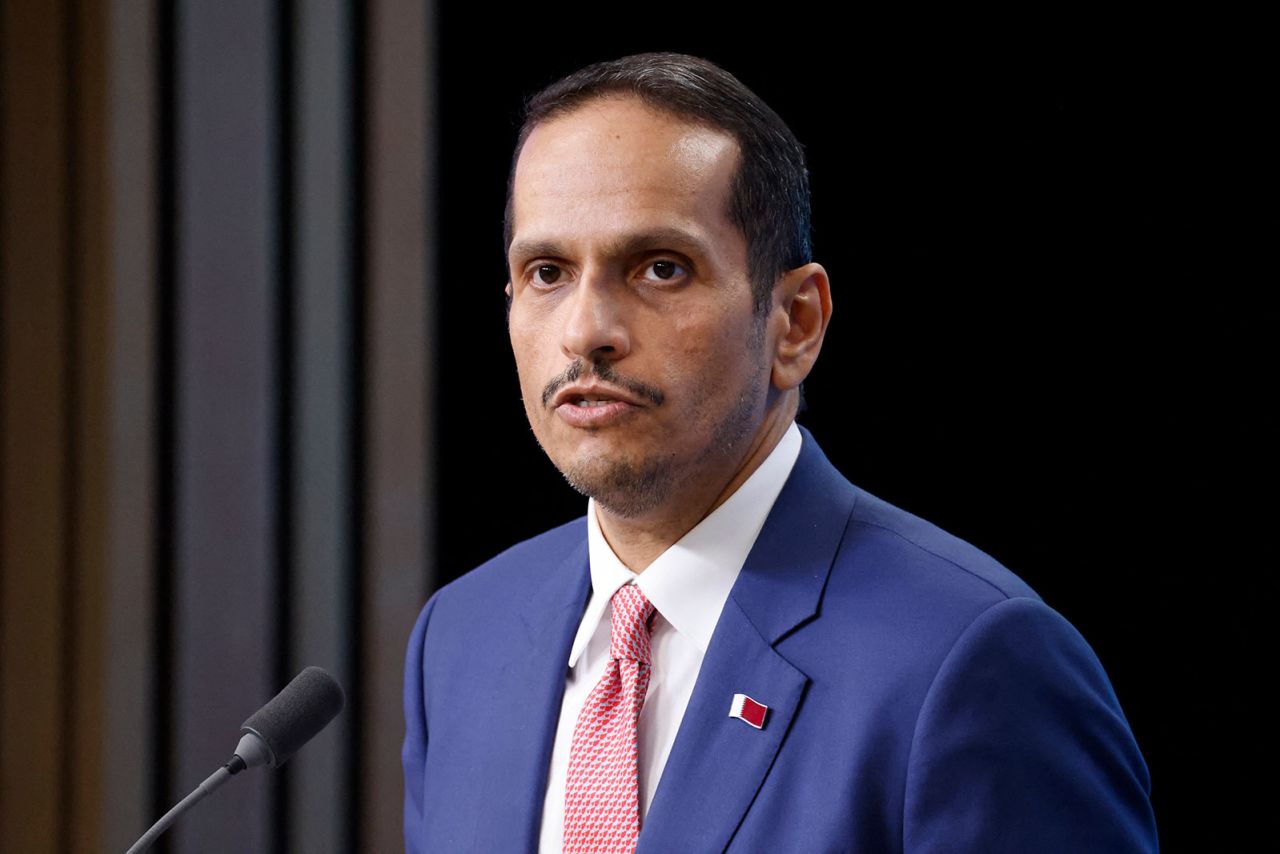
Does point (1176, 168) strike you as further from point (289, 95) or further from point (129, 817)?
point (129, 817)

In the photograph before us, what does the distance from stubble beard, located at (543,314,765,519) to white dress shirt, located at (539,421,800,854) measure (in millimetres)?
63

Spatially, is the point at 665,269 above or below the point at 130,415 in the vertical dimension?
above

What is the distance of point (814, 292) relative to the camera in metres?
1.48

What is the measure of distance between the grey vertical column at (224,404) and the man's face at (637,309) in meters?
1.04

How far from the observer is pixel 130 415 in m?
2.23

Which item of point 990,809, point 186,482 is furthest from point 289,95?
point 990,809

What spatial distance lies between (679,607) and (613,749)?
0.17 metres

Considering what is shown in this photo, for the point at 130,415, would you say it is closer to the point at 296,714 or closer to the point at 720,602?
the point at 296,714

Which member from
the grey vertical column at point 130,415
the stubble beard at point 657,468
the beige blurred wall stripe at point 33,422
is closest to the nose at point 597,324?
the stubble beard at point 657,468

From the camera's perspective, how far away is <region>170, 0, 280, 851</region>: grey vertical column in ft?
7.31

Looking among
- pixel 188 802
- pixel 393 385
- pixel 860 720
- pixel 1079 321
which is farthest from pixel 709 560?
pixel 393 385

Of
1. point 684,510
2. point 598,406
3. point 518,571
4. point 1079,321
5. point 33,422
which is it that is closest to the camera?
point 598,406

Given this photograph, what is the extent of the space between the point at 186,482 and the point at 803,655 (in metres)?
1.37

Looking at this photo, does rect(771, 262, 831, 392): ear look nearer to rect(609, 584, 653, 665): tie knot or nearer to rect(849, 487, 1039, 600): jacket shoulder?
rect(849, 487, 1039, 600): jacket shoulder
